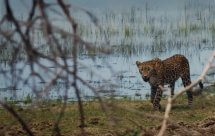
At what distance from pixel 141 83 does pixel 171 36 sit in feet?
25.1

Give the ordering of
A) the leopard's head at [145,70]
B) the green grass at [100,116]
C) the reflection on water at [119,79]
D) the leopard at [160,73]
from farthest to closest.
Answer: the reflection on water at [119,79], the leopard at [160,73], the leopard's head at [145,70], the green grass at [100,116]

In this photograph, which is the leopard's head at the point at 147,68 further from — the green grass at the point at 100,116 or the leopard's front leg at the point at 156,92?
the green grass at the point at 100,116

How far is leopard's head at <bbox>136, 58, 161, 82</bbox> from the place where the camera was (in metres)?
10.4

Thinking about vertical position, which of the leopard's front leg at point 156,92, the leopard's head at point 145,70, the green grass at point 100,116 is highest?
the leopard's head at point 145,70

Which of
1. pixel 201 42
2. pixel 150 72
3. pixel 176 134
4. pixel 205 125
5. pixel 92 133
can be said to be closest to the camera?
pixel 176 134

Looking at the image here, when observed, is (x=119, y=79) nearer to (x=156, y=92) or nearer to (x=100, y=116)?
(x=156, y=92)

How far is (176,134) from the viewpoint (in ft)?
21.6

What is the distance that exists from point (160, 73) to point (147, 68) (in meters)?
0.52

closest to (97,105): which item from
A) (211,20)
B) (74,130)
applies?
(74,130)

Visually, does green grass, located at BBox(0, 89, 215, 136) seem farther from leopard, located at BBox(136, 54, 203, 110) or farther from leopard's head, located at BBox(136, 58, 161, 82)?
leopard's head, located at BBox(136, 58, 161, 82)

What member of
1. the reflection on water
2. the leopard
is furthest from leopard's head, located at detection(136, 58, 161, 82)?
the reflection on water

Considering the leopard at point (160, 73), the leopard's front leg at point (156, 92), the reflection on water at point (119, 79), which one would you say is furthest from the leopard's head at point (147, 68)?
the reflection on water at point (119, 79)

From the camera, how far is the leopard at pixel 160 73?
10584 millimetres

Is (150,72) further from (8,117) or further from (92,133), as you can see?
(92,133)
